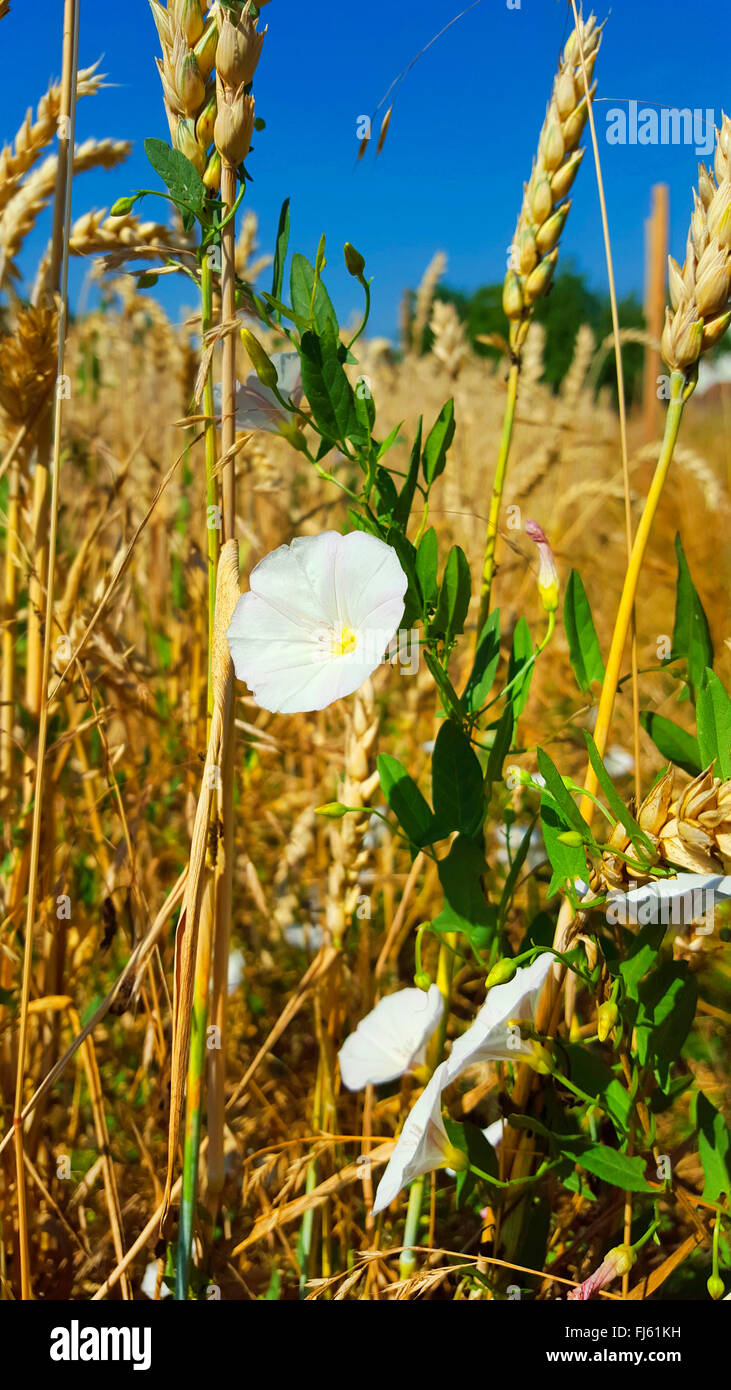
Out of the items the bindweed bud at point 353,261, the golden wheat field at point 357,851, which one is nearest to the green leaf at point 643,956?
the golden wheat field at point 357,851

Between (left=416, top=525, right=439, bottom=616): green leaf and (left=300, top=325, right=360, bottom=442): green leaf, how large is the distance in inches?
2.5

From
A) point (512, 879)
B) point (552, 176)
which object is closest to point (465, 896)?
point (512, 879)

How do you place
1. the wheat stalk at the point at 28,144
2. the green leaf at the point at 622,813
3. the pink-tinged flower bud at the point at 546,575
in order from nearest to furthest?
the green leaf at the point at 622,813
the pink-tinged flower bud at the point at 546,575
the wheat stalk at the point at 28,144

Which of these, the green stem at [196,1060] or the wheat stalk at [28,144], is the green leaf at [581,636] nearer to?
the green stem at [196,1060]

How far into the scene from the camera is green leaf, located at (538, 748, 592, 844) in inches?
14.6

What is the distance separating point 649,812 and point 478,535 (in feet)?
2.94

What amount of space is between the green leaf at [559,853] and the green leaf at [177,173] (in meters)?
0.31

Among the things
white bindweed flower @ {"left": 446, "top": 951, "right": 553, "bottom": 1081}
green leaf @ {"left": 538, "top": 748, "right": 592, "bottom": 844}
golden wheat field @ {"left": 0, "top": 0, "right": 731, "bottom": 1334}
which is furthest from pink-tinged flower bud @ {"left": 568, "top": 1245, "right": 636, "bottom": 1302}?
green leaf @ {"left": 538, "top": 748, "right": 592, "bottom": 844}

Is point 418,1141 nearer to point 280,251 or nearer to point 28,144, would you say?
point 280,251

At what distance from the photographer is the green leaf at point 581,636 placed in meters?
0.47

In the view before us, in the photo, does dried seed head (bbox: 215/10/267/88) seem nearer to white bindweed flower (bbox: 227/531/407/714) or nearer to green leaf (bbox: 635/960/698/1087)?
white bindweed flower (bbox: 227/531/407/714)

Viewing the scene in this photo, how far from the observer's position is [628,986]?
1.32ft
